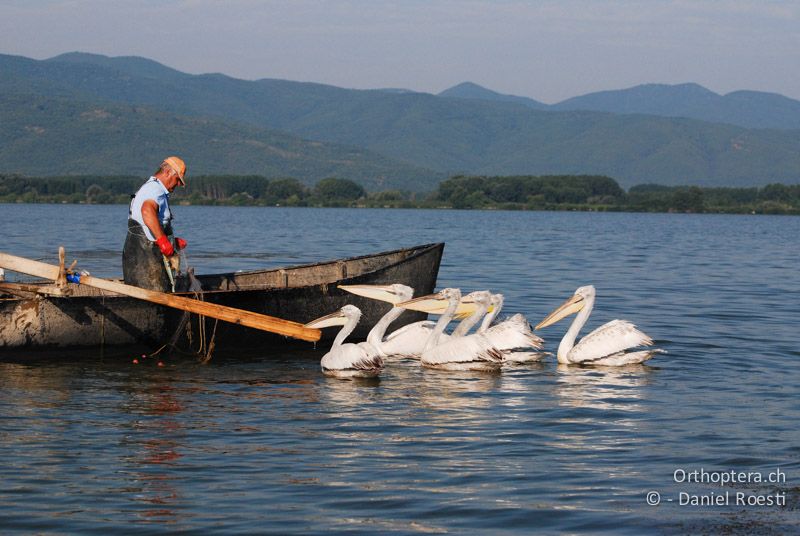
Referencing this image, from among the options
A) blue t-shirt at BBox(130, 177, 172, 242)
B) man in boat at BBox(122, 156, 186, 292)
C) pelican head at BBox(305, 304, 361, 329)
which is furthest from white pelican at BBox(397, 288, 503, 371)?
blue t-shirt at BBox(130, 177, 172, 242)

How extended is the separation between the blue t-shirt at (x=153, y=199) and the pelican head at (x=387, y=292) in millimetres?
3197

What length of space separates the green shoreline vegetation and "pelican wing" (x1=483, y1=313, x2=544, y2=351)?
4899 inches

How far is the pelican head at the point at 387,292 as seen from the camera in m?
17.5

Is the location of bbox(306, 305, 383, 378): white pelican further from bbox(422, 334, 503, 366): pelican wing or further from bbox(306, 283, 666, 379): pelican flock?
bbox(422, 334, 503, 366): pelican wing

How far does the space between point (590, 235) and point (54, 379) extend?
53.2m

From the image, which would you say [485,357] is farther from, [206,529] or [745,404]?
[206,529]

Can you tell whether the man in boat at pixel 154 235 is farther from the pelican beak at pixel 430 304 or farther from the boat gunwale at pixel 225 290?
the pelican beak at pixel 430 304

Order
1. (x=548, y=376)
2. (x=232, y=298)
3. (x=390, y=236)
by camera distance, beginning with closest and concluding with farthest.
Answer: (x=548, y=376)
(x=232, y=298)
(x=390, y=236)

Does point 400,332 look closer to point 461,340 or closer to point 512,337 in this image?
point 461,340

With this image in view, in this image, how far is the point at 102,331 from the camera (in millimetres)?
16656

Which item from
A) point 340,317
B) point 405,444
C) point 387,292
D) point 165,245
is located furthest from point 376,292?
point 405,444

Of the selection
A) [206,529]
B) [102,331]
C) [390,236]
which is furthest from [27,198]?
[206,529]

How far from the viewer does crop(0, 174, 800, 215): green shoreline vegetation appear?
143500 millimetres

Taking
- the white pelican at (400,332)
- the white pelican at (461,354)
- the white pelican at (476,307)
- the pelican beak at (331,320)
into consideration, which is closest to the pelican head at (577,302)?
the white pelican at (476,307)
